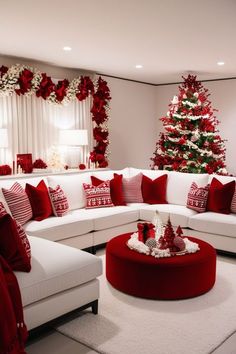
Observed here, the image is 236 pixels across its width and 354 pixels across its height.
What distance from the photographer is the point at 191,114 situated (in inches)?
285

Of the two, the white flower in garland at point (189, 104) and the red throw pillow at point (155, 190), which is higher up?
the white flower in garland at point (189, 104)

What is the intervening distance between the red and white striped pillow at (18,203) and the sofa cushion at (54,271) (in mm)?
1003

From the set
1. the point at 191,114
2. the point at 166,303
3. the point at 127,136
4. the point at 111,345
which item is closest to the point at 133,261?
the point at 166,303

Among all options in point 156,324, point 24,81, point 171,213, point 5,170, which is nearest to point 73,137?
point 24,81

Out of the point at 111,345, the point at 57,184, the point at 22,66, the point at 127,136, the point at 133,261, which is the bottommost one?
the point at 111,345

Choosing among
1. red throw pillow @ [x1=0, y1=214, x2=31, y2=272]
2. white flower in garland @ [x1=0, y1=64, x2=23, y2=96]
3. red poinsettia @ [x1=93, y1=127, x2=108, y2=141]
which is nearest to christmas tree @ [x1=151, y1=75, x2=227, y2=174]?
red poinsettia @ [x1=93, y1=127, x2=108, y2=141]

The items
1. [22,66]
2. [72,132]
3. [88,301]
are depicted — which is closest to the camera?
[88,301]

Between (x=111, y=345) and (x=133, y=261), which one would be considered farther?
(x=133, y=261)

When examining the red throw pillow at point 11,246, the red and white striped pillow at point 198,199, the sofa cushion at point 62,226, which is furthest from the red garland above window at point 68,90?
the red throw pillow at point 11,246

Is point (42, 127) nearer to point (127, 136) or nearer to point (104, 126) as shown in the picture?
point (104, 126)

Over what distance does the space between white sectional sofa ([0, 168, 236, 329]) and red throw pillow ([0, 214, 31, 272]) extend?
0.25 ft

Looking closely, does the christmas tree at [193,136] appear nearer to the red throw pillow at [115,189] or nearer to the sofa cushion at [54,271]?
the red throw pillow at [115,189]

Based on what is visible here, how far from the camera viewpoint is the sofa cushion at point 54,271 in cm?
265

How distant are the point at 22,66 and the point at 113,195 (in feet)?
8.54
